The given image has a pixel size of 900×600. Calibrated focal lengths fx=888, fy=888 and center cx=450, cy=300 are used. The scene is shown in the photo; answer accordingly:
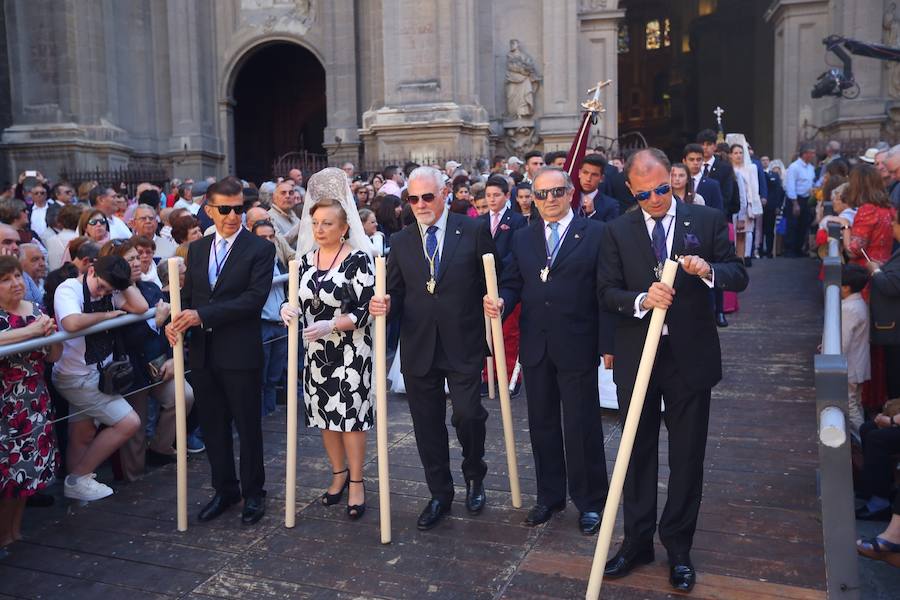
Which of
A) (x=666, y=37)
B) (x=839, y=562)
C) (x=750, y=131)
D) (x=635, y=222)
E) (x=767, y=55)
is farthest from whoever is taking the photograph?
(x=666, y=37)

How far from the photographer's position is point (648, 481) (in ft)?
14.9

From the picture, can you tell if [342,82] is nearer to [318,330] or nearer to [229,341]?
[229,341]

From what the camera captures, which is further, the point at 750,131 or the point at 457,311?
the point at 750,131

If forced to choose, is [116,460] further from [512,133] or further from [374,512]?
[512,133]

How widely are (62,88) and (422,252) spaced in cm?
1837

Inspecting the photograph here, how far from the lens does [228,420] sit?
572cm

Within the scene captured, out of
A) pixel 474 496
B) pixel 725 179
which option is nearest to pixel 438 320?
pixel 474 496

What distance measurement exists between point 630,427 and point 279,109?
25.7 m

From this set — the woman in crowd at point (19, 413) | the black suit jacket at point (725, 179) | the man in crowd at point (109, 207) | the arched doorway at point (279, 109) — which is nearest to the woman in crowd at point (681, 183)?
the black suit jacket at point (725, 179)

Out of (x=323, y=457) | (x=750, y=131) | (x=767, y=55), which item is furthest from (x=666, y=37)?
(x=323, y=457)

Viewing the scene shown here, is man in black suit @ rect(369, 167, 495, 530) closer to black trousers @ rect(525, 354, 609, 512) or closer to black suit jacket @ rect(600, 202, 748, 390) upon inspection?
black trousers @ rect(525, 354, 609, 512)

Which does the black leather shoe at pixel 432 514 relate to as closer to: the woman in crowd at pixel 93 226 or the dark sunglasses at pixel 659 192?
the dark sunglasses at pixel 659 192

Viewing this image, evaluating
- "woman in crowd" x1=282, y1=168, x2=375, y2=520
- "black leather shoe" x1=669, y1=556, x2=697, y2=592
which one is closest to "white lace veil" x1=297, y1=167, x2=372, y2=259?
"woman in crowd" x1=282, y1=168, x2=375, y2=520

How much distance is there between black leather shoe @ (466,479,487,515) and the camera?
5484 millimetres
